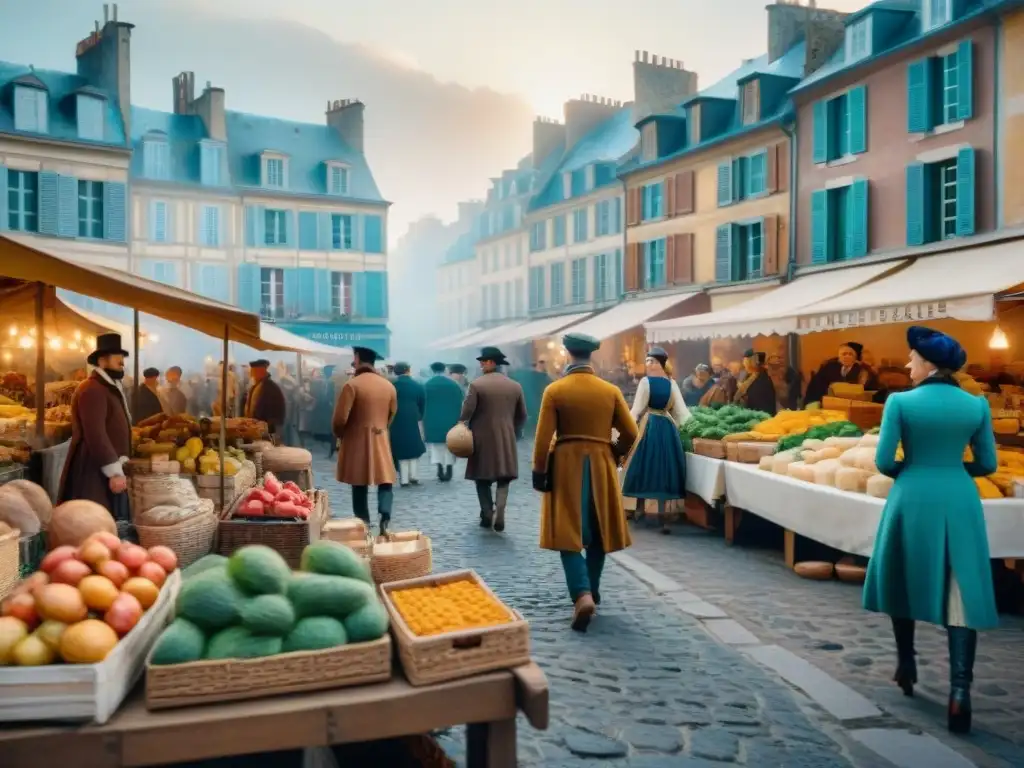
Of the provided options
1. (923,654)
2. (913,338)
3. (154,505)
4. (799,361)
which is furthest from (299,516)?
(799,361)

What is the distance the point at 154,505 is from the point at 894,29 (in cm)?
1831

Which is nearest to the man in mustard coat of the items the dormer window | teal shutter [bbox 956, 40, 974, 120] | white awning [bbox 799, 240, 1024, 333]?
white awning [bbox 799, 240, 1024, 333]

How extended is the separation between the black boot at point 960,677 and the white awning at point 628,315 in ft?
62.5

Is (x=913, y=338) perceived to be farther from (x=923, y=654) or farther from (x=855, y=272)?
(x=855, y=272)

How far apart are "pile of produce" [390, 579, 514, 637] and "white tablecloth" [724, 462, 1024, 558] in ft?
12.5

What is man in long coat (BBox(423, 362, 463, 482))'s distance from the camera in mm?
14180

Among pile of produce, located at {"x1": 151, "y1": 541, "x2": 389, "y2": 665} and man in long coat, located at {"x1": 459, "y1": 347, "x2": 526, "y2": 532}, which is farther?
man in long coat, located at {"x1": 459, "y1": 347, "x2": 526, "y2": 532}

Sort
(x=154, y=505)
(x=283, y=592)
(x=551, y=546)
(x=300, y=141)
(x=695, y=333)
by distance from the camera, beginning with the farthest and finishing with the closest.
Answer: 1. (x=300, y=141)
2. (x=695, y=333)
3. (x=551, y=546)
4. (x=154, y=505)
5. (x=283, y=592)

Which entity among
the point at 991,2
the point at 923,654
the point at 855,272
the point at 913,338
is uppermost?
the point at 991,2

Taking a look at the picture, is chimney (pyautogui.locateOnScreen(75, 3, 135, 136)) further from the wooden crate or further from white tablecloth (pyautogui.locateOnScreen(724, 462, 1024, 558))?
the wooden crate

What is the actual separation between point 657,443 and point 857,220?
1166 cm

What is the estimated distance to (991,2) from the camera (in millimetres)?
15141

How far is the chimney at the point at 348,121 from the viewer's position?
37906 millimetres

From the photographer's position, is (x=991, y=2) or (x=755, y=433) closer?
(x=755, y=433)
